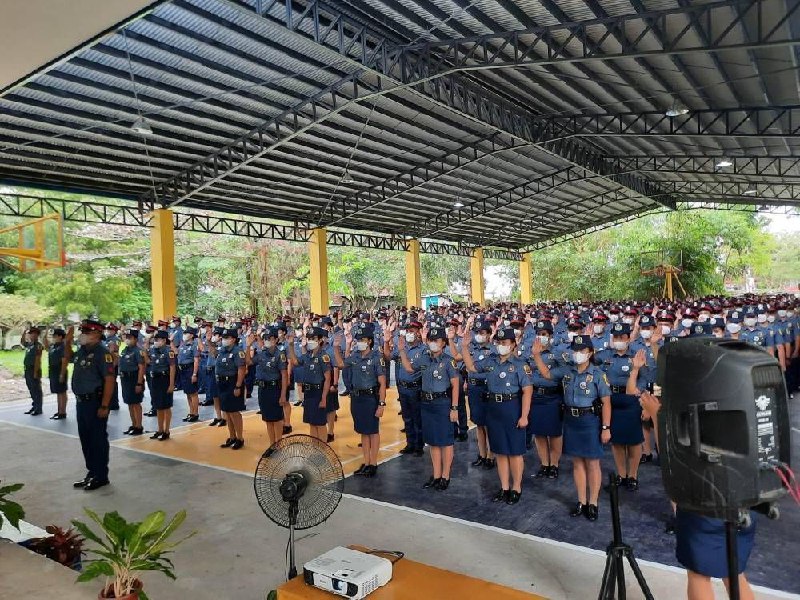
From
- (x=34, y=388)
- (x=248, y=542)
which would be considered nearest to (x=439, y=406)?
(x=248, y=542)

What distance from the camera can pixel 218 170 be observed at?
12578 mm

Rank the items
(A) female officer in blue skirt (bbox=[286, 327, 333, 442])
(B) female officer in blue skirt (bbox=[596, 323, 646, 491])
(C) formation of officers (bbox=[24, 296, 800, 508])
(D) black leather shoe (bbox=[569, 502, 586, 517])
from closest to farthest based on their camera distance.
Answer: (D) black leather shoe (bbox=[569, 502, 586, 517]) < (C) formation of officers (bbox=[24, 296, 800, 508]) < (B) female officer in blue skirt (bbox=[596, 323, 646, 491]) < (A) female officer in blue skirt (bbox=[286, 327, 333, 442])

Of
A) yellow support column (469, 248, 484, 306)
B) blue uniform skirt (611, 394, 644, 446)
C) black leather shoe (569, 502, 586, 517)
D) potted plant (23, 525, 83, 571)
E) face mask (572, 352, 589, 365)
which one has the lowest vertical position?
black leather shoe (569, 502, 586, 517)

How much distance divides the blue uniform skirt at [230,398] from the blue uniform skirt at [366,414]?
196 cm

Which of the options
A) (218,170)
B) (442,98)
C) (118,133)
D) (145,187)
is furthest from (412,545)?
(145,187)

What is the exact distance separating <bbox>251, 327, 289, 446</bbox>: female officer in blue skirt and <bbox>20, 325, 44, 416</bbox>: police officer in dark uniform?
517 cm

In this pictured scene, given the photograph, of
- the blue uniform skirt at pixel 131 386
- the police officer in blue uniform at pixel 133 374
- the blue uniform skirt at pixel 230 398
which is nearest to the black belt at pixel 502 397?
the blue uniform skirt at pixel 230 398

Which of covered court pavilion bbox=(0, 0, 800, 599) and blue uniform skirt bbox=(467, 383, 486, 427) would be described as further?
blue uniform skirt bbox=(467, 383, 486, 427)

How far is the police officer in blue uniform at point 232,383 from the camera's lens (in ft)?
23.2

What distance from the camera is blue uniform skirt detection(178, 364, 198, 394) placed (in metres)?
9.25

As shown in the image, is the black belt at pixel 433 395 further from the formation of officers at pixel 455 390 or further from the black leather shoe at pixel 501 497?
the black leather shoe at pixel 501 497

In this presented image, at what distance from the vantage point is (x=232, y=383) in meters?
7.20

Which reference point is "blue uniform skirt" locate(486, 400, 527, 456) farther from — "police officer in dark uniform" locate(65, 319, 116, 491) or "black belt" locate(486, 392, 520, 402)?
"police officer in dark uniform" locate(65, 319, 116, 491)

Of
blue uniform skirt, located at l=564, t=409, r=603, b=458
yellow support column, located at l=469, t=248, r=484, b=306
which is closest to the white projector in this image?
blue uniform skirt, located at l=564, t=409, r=603, b=458
